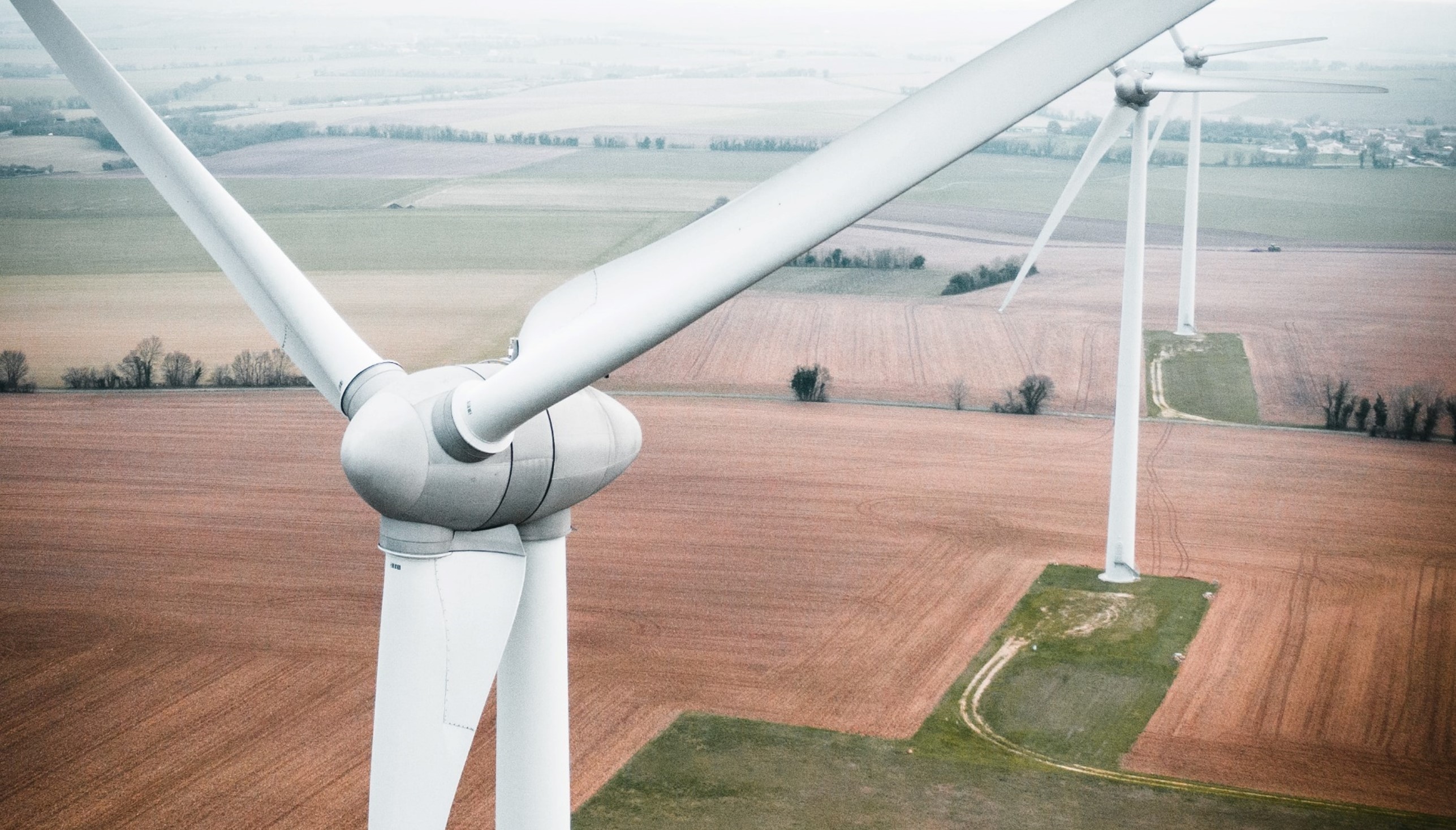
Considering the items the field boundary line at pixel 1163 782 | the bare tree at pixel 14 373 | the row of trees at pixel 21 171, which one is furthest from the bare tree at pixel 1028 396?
the row of trees at pixel 21 171

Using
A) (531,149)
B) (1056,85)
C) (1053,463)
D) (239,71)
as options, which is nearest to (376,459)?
(1056,85)

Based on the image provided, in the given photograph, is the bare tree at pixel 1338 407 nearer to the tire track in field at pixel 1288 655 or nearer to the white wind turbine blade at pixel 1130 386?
the tire track in field at pixel 1288 655

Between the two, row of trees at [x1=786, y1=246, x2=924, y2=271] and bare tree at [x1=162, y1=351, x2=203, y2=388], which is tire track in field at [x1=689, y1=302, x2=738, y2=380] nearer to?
row of trees at [x1=786, y1=246, x2=924, y2=271]

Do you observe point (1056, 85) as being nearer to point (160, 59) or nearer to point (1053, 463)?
point (1053, 463)

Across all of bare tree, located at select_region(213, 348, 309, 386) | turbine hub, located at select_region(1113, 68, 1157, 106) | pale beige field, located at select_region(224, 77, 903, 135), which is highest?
turbine hub, located at select_region(1113, 68, 1157, 106)

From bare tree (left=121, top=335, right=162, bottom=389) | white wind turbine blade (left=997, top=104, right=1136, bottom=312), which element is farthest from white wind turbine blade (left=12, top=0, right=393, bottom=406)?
bare tree (left=121, top=335, right=162, bottom=389)
